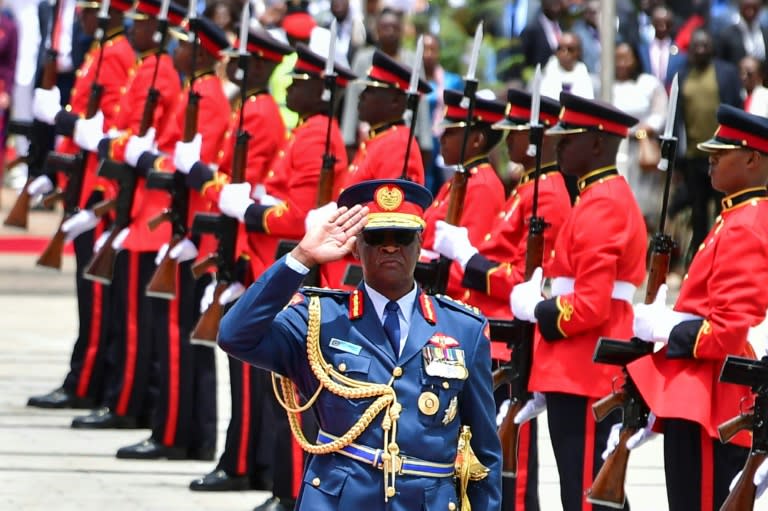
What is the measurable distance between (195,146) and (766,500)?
3.12 meters

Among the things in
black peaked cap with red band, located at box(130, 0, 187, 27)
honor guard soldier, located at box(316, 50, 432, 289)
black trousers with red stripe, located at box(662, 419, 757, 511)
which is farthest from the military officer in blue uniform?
black peaked cap with red band, located at box(130, 0, 187, 27)

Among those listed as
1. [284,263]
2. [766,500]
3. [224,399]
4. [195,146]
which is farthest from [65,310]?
[284,263]

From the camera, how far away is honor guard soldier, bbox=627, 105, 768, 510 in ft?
20.4

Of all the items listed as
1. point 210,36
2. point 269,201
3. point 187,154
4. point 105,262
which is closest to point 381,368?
point 269,201

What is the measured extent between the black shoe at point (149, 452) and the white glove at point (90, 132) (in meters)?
1.81

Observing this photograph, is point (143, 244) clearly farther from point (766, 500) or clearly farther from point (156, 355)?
point (766, 500)

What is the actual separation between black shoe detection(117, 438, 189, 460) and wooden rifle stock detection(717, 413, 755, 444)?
12.8 feet

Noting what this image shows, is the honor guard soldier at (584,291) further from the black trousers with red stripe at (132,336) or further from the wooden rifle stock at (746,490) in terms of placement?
the black trousers with red stripe at (132,336)

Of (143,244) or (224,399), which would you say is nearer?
(143,244)

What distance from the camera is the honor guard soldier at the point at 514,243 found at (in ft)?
24.2

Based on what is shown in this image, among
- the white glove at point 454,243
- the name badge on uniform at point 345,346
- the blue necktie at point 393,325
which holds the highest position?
the white glove at point 454,243

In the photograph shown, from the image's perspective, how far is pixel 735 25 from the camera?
652 inches

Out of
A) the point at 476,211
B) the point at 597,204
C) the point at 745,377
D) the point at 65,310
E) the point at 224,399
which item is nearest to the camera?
the point at 745,377

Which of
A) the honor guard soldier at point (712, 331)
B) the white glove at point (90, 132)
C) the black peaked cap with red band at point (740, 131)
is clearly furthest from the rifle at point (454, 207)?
the white glove at point (90, 132)
